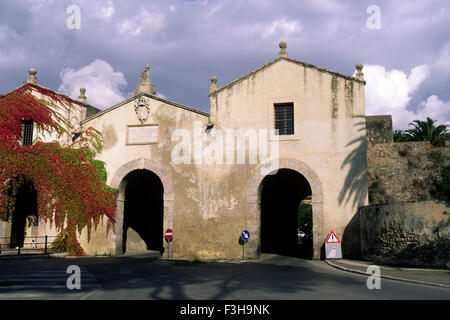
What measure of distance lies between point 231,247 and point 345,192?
5.60m

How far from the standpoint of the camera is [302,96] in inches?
737

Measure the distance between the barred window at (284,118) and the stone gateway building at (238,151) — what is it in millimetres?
47

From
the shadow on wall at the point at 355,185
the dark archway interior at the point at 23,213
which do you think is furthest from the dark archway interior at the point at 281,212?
the dark archway interior at the point at 23,213

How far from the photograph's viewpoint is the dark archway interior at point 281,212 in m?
23.6

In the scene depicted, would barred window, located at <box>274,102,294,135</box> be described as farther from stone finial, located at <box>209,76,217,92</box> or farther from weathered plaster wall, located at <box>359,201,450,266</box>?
weathered plaster wall, located at <box>359,201,450,266</box>

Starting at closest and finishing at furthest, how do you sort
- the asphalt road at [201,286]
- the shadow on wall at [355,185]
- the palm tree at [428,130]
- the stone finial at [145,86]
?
the asphalt road at [201,286], the shadow on wall at [355,185], the stone finial at [145,86], the palm tree at [428,130]

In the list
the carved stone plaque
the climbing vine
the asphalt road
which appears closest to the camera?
the asphalt road

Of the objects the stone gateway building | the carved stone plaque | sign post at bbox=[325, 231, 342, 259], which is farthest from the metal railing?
sign post at bbox=[325, 231, 342, 259]

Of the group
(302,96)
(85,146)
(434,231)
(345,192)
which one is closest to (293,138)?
(302,96)

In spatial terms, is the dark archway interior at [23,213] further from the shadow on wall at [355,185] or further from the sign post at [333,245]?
the shadow on wall at [355,185]

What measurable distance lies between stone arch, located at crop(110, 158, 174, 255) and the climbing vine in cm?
48

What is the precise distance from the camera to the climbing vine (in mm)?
19250

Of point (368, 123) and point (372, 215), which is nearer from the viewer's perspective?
point (372, 215)
